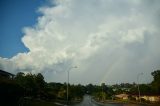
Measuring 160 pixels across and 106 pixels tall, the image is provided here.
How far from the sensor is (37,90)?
74938 millimetres

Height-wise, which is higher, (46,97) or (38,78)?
(38,78)

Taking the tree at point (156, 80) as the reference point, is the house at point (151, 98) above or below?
below

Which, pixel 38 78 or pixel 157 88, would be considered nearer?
pixel 38 78

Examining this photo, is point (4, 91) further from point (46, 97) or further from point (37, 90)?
point (46, 97)

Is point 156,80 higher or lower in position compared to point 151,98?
higher

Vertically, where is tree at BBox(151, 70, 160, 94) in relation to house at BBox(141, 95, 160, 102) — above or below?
above

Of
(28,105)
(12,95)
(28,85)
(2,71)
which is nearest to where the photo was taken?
(12,95)

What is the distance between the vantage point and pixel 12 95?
41.9 meters

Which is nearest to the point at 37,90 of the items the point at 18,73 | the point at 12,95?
the point at 18,73

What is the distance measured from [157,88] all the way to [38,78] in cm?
6453

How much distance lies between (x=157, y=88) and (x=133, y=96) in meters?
18.5

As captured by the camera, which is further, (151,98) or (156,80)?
(151,98)

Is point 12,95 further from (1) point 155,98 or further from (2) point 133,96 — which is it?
(2) point 133,96

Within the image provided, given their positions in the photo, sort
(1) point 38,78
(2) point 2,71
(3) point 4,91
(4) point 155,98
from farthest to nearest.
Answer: (4) point 155,98, (1) point 38,78, (2) point 2,71, (3) point 4,91
